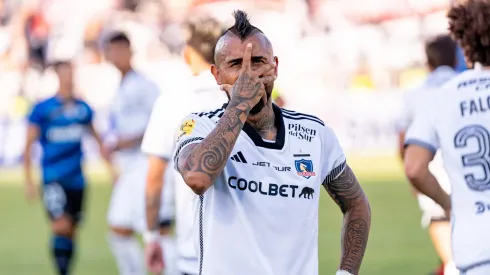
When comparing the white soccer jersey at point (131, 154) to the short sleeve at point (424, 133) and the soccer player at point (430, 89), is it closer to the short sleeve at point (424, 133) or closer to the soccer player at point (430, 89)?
the soccer player at point (430, 89)

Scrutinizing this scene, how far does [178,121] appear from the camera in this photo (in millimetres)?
6594

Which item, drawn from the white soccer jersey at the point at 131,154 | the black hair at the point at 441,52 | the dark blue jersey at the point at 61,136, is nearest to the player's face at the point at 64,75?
the dark blue jersey at the point at 61,136

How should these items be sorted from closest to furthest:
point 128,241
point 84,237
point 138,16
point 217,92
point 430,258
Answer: point 217,92
point 128,241
point 430,258
point 84,237
point 138,16

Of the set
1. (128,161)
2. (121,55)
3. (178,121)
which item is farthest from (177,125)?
(121,55)

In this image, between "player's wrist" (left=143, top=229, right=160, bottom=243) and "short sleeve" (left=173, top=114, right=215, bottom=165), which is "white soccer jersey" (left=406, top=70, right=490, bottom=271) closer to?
"short sleeve" (left=173, top=114, right=215, bottom=165)

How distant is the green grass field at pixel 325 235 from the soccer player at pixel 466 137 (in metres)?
6.11

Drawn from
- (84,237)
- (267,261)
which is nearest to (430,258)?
(84,237)

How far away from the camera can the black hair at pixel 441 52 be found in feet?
30.7

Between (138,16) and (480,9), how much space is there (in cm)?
2279

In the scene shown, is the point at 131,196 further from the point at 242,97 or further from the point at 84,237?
the point at 242,97

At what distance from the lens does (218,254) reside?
418 centimetres

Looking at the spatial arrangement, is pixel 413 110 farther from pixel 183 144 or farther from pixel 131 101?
pixel 183 144

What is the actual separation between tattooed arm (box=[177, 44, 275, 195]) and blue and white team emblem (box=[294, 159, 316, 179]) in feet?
1.10

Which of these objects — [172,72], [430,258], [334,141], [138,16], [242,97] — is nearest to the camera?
[242,97]
